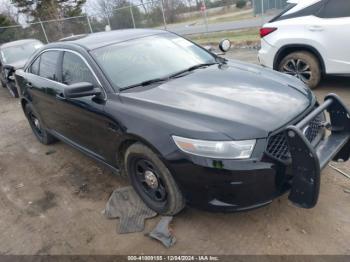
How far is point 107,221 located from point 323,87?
15.3ft

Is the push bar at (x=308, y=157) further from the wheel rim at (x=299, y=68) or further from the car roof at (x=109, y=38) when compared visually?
the wheel rim at (x=299, y=68)

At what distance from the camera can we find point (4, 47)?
1034cm

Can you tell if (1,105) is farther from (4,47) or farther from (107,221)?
(107,221)

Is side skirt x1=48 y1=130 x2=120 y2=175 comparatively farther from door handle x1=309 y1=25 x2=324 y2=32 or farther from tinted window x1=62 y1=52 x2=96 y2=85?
door handle x1=309 y1=25 x2=324 y2=32

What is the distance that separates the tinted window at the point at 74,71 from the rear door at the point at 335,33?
3888 millimetres

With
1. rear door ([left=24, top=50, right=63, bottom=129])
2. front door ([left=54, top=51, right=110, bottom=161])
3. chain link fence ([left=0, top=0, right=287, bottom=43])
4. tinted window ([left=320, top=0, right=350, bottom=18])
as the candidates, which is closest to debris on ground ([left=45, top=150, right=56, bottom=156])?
rear door ([left=24, top=50, right=63, bottom=129])

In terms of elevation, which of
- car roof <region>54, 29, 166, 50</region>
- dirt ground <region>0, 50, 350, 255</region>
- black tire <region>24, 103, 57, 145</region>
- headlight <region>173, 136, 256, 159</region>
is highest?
car roof <region>54, 29, 166, 50</region>

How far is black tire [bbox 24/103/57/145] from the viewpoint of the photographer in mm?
5293

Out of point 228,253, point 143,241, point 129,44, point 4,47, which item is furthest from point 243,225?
point 4,47

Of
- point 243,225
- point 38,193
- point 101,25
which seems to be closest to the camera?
point 243,225

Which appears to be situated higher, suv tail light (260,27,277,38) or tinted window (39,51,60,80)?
tinted window (39,51,60,80)

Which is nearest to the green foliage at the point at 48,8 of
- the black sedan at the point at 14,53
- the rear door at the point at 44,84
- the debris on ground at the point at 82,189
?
the black sedan at the point at 14,53

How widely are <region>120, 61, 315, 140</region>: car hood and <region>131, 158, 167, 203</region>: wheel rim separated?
1.84 feet

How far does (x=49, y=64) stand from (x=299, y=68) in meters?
4.18
